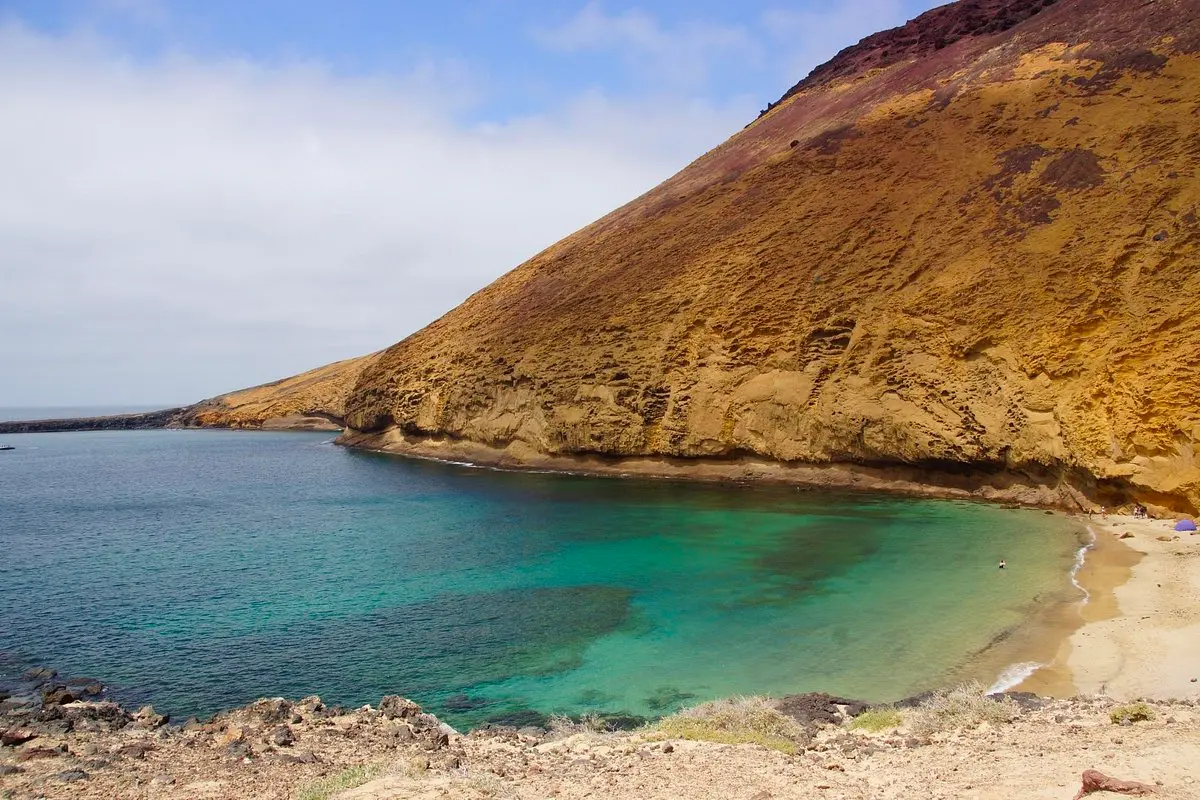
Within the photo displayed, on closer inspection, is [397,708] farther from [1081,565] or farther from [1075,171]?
[1075,171]

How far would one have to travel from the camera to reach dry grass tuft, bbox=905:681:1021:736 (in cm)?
995

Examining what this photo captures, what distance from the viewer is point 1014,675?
1316 centimetres

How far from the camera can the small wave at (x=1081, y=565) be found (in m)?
17.5

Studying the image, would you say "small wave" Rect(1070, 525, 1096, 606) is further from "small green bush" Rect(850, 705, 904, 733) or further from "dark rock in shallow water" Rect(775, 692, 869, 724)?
"small green bush" Rect(850, 705, 904, 733)

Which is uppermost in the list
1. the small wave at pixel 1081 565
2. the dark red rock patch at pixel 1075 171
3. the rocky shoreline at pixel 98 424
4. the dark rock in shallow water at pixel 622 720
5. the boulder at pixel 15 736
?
the dark red rock patch at pixel 1075 171

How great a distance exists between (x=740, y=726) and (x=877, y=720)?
1.93 m

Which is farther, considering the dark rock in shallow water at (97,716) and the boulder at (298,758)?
the dark rock in shallow water at (97,716)

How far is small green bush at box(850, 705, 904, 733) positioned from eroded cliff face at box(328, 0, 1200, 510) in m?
19.8

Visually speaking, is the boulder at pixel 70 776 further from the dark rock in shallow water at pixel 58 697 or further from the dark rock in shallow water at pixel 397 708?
the dark rock in shallow water at pixel 58 697

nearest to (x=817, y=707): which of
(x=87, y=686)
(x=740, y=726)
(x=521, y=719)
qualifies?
(x=740, y=726)

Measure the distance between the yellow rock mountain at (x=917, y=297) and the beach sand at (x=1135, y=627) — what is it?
556 centimetres

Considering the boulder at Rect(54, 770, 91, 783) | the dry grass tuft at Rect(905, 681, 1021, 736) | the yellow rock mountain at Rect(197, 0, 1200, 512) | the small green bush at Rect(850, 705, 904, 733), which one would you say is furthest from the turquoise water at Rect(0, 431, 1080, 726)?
the boulder at Rect(54, 770, 91, 783)

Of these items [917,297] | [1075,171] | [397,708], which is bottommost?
[397,708]

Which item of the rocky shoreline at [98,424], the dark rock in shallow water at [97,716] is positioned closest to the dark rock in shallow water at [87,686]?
the dark rock in shallow water at [97,716]
